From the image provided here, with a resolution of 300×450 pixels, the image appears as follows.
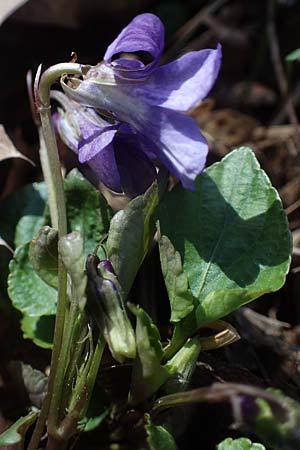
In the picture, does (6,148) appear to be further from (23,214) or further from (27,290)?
(27,290)

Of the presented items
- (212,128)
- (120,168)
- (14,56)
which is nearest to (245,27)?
(212,128)

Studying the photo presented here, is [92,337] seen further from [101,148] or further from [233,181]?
[233,181]

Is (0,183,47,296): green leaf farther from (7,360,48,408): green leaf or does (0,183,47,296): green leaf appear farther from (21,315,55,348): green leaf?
(7,360,48,408): green leaf

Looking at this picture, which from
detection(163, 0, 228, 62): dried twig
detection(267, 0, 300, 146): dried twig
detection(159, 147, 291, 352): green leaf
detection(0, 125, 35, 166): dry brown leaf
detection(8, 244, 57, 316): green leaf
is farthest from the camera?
detection(163, 0, 228, 62): dried twig

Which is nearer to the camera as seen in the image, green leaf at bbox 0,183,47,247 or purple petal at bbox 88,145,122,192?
purple petal at bbox 88,145,122,192

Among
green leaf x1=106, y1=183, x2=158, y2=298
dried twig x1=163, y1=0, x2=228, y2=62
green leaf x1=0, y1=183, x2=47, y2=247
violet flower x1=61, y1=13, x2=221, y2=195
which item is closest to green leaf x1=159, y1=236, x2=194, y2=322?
green leaf x1=106, y1=183, x2=158, y2=298

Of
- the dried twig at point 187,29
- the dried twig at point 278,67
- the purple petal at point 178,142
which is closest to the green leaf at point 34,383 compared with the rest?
the purple petal at point 178,142

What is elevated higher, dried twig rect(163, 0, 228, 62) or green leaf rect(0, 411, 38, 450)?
green leaf rect(0, 411, 38, 450)

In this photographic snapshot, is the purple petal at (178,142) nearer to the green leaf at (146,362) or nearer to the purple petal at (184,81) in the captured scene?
the purple petal at (184,81)

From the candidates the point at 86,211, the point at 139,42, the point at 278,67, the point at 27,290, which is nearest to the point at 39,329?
the point at 27,290
